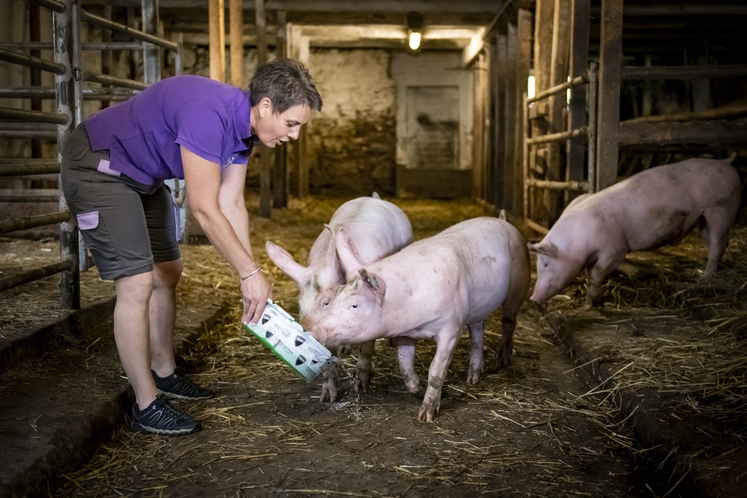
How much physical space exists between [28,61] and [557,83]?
197 inches

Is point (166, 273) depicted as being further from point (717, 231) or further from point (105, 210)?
point (717, 231)

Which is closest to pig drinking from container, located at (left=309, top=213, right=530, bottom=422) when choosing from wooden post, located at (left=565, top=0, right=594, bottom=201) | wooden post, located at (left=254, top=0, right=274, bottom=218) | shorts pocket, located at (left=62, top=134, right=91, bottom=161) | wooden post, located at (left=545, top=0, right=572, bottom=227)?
shorts pocket, located at (left=62, top=134, right=91, bottom=161)

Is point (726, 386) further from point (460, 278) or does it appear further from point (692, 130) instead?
point (692, 130)

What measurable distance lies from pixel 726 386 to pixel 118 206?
2766 mm

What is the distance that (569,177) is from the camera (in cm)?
612

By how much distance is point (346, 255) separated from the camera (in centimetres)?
285

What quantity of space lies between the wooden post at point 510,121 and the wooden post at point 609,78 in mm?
4143

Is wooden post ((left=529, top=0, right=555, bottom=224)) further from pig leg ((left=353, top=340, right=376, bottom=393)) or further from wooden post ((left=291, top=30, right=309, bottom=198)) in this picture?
wooden post ((left=291, top=30, right=309, bottom=198))

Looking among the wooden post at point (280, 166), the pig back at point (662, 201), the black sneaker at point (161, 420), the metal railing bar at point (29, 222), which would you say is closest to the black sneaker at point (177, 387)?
the black sneaker at point (161, 420)

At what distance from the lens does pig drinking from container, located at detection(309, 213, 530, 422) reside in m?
2.71

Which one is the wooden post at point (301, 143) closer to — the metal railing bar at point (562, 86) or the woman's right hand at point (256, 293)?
the metal railing bar at point (562, 86)

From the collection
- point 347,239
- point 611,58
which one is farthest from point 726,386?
point 611,58

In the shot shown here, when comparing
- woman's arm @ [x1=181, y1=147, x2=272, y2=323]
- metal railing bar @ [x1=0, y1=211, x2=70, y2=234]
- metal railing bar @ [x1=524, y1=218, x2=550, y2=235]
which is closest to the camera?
woman's arm @ [x1=181, y1=147, x2=272, y2=323]

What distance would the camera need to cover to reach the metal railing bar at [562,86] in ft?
18.1
